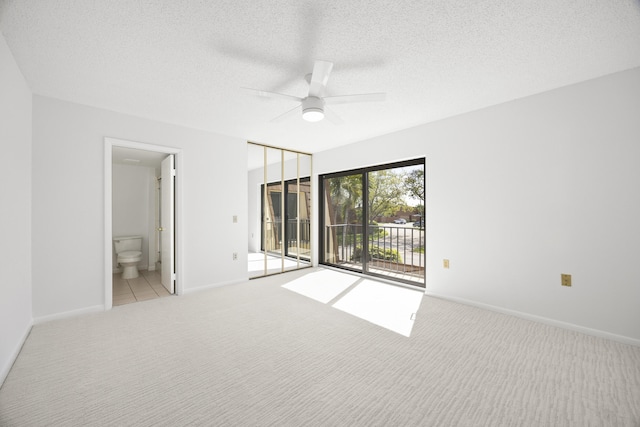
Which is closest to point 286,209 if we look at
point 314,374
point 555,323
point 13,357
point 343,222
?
point 343,222

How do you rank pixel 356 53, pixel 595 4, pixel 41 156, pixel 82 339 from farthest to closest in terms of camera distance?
pixel 41 156 < pixel 82 339 < pixel 356 53 < pixel 595 4

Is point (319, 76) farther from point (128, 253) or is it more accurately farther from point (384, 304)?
point (128, 253)

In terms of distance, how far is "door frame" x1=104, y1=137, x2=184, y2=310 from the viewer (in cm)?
313

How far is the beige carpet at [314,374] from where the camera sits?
1512 millimetres

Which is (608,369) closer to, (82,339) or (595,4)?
(595,4)

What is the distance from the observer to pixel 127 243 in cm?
490

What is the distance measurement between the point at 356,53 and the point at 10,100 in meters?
2.68

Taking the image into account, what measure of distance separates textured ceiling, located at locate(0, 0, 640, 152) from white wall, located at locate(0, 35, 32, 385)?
0.85 feet

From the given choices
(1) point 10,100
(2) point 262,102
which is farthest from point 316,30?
(1) point 10,100

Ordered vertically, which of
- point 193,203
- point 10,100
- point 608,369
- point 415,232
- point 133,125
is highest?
point 133,125

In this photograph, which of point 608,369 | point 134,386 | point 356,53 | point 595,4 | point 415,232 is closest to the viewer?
point 595,4

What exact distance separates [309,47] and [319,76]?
0.70 ft

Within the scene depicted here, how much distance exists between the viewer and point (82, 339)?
239cm

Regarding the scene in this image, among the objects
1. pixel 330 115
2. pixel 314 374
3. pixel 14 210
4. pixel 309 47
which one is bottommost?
pixel 314 374
